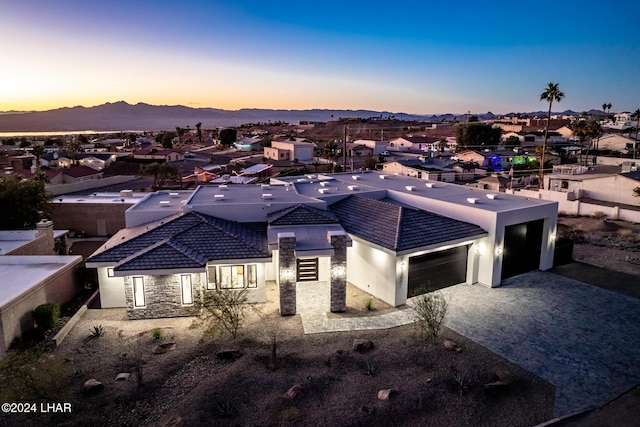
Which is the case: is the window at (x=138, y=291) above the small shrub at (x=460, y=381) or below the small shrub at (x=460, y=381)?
above

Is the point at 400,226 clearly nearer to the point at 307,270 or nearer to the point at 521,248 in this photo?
the point at 307,270

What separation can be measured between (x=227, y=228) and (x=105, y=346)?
793 centimetres

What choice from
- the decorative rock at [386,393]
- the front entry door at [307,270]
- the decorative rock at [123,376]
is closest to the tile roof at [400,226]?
the front entry door at [307,270]

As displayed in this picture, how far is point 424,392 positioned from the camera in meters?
12.6

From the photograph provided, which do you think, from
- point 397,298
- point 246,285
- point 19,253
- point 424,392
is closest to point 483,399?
point 424,392

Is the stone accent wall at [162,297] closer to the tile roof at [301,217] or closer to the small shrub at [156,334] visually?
the small shrub at [156,334]

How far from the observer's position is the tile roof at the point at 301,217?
2194cm

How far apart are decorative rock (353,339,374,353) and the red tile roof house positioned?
334 cm

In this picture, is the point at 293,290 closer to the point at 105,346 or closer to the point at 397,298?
the point at 397,298

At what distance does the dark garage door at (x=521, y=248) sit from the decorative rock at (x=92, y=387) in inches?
766

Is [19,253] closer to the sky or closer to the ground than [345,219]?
closer to the ground

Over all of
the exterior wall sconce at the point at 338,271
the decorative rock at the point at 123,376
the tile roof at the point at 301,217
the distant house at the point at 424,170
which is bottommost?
the decorative rock at the point at 123,376

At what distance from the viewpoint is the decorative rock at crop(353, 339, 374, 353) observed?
1531cm

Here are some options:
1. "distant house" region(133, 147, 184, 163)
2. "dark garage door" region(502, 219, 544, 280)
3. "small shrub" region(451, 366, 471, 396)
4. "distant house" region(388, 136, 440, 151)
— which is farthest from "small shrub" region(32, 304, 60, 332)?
"distant house" region(388, 136, 440, 151)
